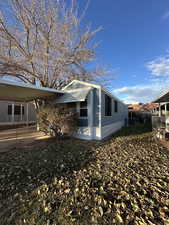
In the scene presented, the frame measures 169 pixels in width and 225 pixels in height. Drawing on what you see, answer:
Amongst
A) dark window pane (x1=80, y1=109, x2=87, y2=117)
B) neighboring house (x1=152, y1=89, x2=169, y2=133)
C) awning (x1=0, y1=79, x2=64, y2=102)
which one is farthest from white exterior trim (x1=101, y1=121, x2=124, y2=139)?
awning (x1=0, y1=79, x2=64, y2=102)

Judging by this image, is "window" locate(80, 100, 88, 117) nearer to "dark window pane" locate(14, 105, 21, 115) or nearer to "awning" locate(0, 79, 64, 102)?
"awning" locate(0, 79, 64, 102)

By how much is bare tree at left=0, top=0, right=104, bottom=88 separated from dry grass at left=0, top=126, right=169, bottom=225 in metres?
8.06

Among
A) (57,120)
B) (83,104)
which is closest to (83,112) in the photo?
(83,104)

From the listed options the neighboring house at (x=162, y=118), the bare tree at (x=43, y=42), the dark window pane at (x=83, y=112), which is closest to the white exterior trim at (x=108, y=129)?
the dark window pane at (x=83, y=112)

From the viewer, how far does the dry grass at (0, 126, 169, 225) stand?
6.26 feet

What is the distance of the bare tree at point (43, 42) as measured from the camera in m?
8.59

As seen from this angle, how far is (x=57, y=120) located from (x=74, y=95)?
2.15 metres

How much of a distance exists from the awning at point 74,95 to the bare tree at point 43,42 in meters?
3.36

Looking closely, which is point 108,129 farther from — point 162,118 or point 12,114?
point 12,114

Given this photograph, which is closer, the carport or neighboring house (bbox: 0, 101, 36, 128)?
the carport

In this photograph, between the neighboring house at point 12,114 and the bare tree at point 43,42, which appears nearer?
the bare tree at point 43,42

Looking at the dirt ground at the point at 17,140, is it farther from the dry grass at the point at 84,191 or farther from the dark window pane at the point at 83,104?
the dark window pane at the point at 83,104

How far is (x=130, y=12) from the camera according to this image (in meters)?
8.33

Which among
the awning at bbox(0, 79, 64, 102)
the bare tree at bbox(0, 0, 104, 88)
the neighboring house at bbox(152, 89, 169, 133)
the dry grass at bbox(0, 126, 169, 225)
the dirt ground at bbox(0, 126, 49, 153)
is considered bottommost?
the dry grass at bbox(0, 126, 169, 225)
